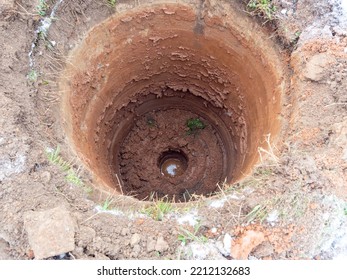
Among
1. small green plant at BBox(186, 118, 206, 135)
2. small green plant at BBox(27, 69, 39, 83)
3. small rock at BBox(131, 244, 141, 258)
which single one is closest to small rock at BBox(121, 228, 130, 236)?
small rock at BBox(131, 244, 141, 258)

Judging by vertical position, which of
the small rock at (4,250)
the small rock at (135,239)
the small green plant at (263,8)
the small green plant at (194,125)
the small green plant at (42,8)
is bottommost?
the small rock at (4,250)

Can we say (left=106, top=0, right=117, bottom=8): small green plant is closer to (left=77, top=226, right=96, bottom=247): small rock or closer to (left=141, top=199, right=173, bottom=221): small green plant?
(left=141, top=199, right=173, bottom=221): small green plant

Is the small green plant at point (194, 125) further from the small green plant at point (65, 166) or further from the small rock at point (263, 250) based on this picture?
the small rock at point (263, 250)

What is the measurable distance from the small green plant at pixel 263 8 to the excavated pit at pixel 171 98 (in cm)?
18

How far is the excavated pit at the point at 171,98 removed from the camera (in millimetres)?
3744

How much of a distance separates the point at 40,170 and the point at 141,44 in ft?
7.75

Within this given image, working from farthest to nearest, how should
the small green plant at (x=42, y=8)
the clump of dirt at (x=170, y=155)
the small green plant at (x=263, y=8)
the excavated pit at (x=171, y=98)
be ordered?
the clump of dirt at (x=170, y=155) → the excavated pit at (x=171, y=98) → the small green plant at (x=263, y=8) → the small green plant at (x=42, y=8)

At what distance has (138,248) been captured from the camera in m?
2.39

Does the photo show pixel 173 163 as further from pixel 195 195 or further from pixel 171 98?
pixel 195 195

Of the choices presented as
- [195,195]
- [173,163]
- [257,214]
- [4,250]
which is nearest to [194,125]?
[173,163]

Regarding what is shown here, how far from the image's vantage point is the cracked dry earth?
238cm

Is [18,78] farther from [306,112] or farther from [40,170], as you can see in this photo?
[306,112]

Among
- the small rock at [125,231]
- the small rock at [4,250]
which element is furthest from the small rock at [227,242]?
the small rock at [4,250]

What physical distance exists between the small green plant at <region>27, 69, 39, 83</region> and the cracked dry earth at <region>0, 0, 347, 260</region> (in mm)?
13
